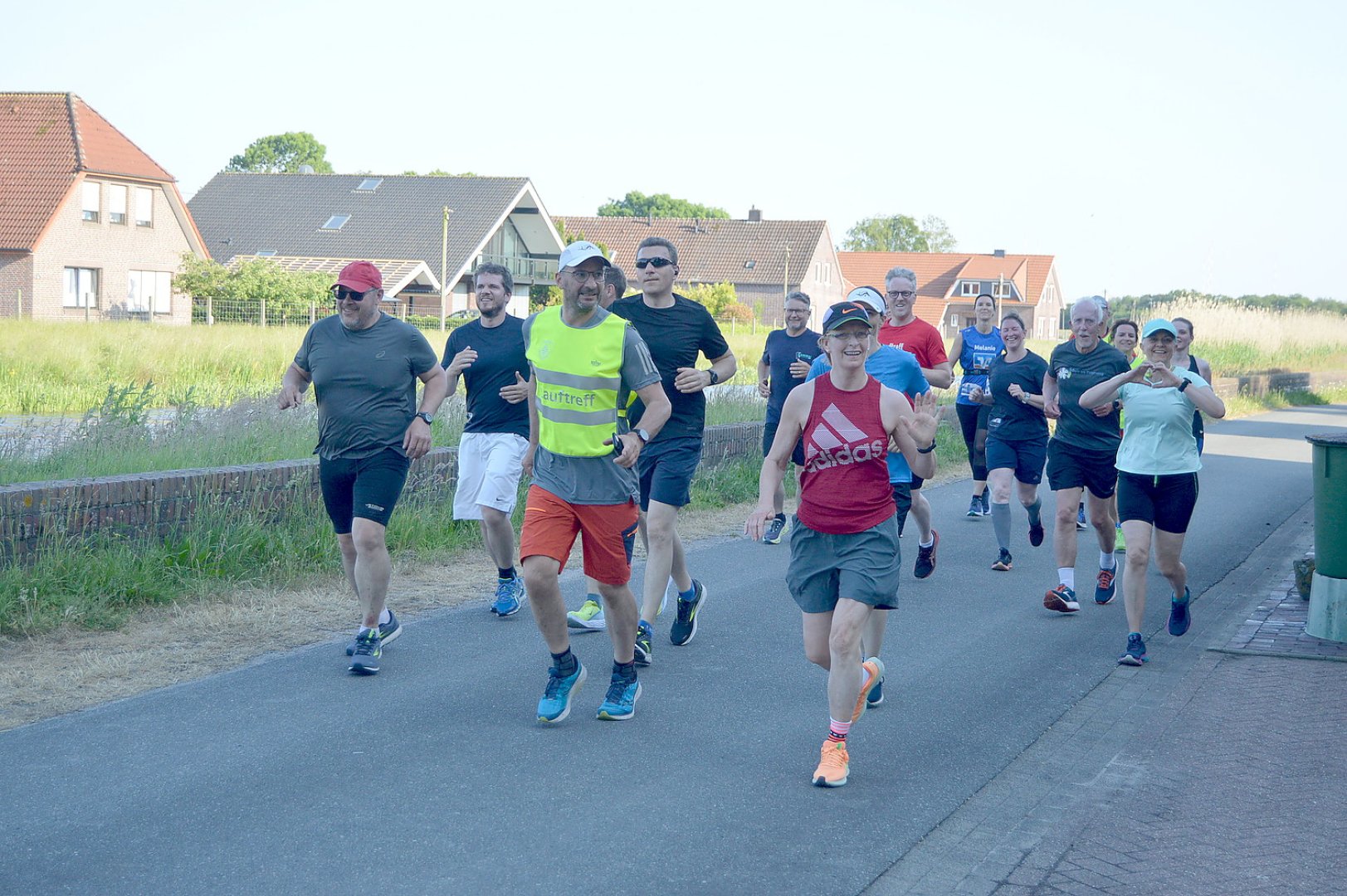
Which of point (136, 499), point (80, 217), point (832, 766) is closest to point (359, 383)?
point (136, 499)

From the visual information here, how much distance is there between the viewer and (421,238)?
56500 millimetres

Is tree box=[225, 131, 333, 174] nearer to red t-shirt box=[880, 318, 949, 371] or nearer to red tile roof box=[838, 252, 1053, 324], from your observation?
red tile roof box=[838, 252, 1053, 324]

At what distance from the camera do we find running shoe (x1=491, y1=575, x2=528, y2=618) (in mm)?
8203

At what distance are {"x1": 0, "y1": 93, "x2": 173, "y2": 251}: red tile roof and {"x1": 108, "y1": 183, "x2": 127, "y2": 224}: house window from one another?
681mm

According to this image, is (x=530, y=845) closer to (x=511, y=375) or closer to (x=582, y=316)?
(x=582, y=316)

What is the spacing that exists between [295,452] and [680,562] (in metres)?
4.69

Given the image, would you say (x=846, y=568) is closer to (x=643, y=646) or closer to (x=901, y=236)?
(x=643, y=646)

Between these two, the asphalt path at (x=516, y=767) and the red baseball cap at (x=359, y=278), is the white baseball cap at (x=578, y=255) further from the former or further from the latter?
the asphalt path at (x=516, y=767)

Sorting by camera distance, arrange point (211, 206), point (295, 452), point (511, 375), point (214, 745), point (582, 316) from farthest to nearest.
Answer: point (211, 206), point (295, 452), point (511, 375), point (582, 316), point (214, 745)

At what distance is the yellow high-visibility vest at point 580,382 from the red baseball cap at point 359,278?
121 centimetres

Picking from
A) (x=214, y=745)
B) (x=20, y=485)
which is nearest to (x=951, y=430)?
(x=20, y=485)

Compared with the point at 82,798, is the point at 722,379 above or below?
above

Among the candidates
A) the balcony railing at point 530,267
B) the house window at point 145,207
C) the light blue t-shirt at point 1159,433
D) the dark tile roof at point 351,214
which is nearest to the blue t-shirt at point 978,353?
the light blue t-shirt at point 1159,433

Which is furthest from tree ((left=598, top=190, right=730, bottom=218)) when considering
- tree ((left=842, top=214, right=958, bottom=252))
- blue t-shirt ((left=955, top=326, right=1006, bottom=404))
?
blue t-shirt ((left=955, top=326, right=1006, bottom=404))
